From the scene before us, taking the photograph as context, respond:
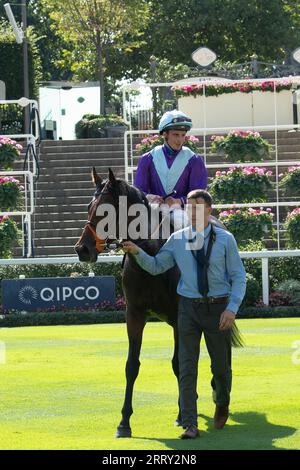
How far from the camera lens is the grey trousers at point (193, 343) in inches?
319

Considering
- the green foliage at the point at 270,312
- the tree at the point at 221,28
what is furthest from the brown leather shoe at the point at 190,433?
the tree at the point at 221,28

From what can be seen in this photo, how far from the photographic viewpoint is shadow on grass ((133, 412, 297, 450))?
7.76 meters

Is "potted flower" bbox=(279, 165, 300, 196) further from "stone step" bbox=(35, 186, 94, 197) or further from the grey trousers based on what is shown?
the grey trousers

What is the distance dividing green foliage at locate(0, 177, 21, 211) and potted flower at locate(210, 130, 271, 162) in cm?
402

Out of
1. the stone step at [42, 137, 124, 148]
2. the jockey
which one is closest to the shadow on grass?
the jockey

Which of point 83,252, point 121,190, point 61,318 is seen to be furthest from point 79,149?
point 83,252

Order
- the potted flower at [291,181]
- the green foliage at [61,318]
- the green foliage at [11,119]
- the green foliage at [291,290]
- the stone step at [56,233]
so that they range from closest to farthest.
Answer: the green foliage at [61,318] < the green foliage at [291,290] < the potted flower at [291,181] < the stone step at [56,233] < the green foliage at [11,119]

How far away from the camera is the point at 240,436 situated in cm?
820

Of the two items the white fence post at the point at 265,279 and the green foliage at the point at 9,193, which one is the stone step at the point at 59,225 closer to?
the green foliage at the point at 9,193

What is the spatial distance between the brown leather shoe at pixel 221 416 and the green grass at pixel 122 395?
0.26 feet

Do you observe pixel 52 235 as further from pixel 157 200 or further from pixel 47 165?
pixel 157 200

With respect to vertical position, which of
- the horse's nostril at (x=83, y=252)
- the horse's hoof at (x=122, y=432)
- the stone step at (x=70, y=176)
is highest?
the stone step at (x=70, y=176)
